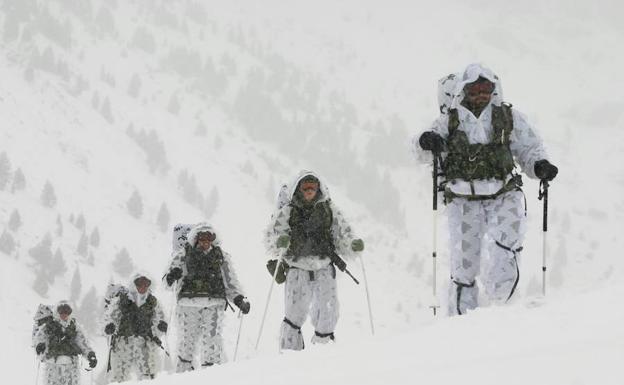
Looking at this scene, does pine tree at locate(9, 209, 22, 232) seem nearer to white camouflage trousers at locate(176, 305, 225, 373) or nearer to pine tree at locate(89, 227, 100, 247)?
pine tree at locate(89, 227, 100, 247)

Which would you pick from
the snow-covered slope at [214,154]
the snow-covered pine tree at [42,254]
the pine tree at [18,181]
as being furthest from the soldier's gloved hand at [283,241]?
the pine tree at [18,181]

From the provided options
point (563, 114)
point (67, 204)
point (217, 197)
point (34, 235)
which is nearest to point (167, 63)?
point (217, 197)

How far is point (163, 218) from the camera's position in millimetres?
82938

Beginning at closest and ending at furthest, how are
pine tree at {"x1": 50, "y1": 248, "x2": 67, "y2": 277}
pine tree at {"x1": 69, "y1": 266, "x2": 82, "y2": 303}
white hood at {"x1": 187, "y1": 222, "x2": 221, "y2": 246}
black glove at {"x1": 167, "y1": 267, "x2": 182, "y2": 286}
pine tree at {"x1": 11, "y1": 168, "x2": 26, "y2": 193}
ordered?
1. black glove at {"x1": 167, "y1": 267, "x2": 182, "y2": 286}
2. white hood at {"x1": 187, "y1": 222, "x2": 221, "y2": 246}
3. pine tree at {"x1": 69, "y1": 266, "x2": 82, "y2": 303}
4. pine tree at {"x1": 50, "y1": 248, "x2": 67, "y2": 277}
5. pine tree at {"x1": 11, "y1": 168, "x2": 26, "y2": 193}

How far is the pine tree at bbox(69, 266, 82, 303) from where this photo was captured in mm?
61406

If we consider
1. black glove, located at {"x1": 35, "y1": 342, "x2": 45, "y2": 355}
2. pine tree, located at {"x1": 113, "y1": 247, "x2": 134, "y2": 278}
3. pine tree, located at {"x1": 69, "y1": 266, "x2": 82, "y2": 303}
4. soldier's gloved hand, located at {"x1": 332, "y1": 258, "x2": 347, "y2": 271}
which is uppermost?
soldier's gloved hand, located at {"x1": 332, "y1": 258, "x2": 347, "y2": 271}

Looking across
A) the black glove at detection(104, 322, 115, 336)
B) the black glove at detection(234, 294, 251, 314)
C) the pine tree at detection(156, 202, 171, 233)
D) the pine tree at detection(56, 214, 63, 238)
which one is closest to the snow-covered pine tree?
the pine tree at detection(56, 214, 63, 238)

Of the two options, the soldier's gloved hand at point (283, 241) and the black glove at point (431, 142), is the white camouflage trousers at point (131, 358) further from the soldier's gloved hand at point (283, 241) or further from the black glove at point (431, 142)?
the black glove at point (431, 142)

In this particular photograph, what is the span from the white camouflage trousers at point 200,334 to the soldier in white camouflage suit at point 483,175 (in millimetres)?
4177

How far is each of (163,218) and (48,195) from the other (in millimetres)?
13407

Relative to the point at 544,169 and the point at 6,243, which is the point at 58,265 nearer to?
the point at 6,243

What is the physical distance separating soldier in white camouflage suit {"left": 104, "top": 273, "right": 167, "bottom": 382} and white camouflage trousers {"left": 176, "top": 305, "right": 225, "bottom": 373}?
5.29 ft

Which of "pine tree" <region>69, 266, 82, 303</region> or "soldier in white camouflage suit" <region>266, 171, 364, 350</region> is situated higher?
"soldier in white camouflage suit" <region>266, 171, 364, 350</region>

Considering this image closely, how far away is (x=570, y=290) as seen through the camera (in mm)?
5094
